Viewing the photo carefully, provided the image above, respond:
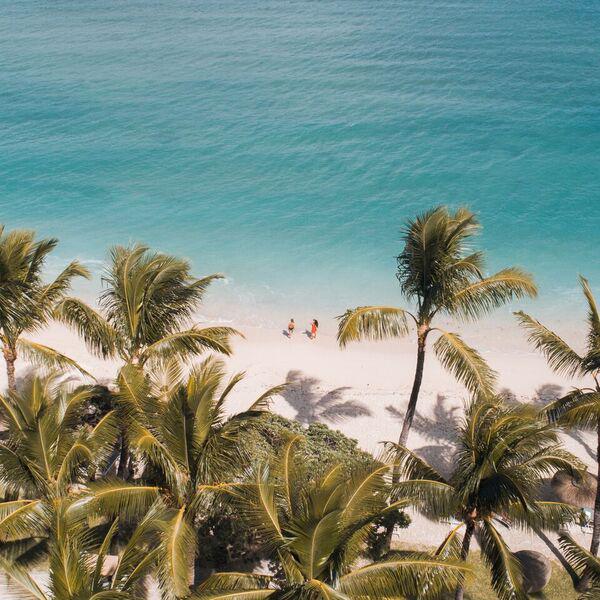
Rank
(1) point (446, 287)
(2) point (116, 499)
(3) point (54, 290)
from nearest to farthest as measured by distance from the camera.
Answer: (2) point (116, 499)
(1) point (446, 287)
(3) point (54, 290)

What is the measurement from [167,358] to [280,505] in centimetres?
504

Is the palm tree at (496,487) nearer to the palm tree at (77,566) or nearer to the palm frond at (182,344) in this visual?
the palm tree at (77,566)

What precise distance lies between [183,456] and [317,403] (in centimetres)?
1053

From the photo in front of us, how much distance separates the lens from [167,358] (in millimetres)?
14906

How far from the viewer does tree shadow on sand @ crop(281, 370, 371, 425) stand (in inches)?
824

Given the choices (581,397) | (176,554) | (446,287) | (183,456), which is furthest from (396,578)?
(446,287)

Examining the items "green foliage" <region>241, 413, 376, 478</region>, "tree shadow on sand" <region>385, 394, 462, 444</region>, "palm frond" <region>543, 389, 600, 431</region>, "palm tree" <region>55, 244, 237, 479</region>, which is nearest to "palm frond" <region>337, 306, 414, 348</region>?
"green foliage" <region>241, 413, 376, 478</region>

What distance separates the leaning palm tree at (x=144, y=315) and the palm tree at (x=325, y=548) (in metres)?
4.68

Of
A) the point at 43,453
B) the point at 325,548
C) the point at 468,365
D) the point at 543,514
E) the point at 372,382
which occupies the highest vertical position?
the point at 372,382

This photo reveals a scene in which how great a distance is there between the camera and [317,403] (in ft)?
71.0

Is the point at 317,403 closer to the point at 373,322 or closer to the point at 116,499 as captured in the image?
the point at 373,322

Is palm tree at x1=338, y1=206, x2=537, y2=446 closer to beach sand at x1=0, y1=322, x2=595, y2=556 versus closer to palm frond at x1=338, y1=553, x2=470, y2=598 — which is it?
beach sand at x1=0, y1=322, x2=595, y2=556

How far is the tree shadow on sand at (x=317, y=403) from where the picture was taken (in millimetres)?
20922

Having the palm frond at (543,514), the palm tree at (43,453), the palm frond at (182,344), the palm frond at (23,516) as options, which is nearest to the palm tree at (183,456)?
the palm tree at (43,453)
